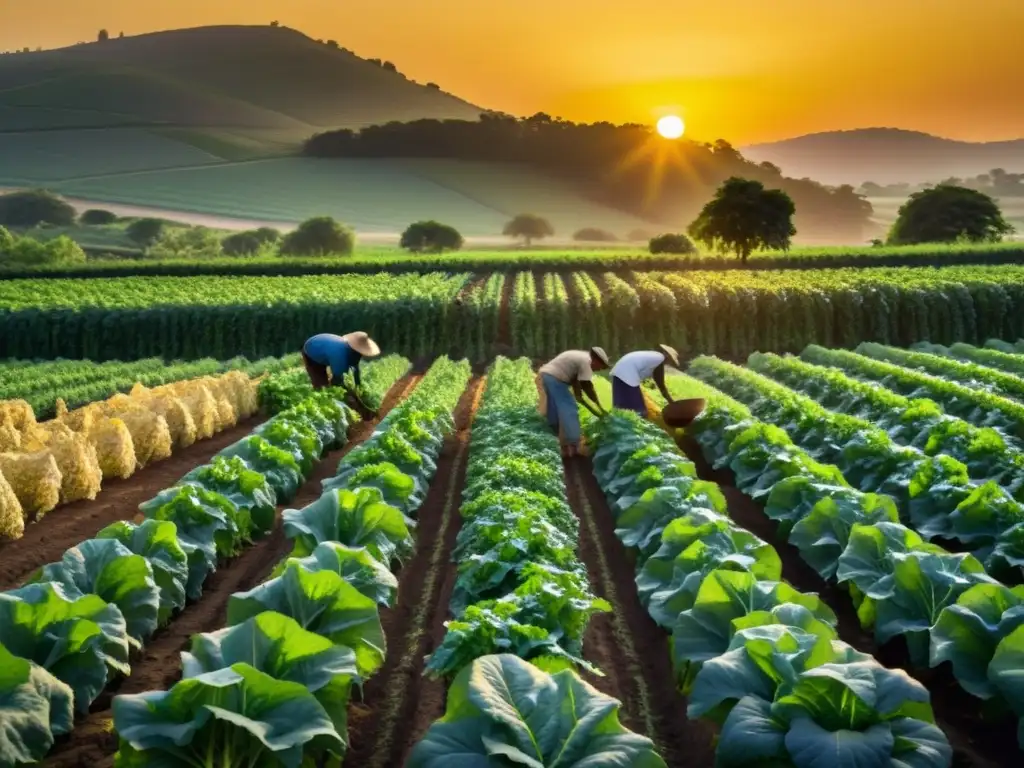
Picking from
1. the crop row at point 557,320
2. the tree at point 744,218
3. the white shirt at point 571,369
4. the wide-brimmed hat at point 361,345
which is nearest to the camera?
the white shirt at point 571,369

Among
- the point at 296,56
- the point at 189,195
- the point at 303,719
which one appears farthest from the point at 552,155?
the point at 303,719

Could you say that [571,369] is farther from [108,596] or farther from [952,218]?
[952,218]

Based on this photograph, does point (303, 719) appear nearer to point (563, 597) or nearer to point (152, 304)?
point (563, 597)

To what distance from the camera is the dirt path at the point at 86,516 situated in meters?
10.5

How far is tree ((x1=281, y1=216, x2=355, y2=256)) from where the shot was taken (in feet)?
289

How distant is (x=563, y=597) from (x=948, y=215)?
75417mm

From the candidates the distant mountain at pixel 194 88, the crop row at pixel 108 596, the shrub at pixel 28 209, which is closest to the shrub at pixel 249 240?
the shrub at pixel 28 209

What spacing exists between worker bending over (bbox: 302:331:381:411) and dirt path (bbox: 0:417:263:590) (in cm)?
224

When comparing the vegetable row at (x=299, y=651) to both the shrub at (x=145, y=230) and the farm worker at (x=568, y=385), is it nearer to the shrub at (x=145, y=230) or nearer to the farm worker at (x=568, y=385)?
the farm worker at (x=568, y=385)

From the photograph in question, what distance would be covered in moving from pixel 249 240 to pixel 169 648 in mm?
98264

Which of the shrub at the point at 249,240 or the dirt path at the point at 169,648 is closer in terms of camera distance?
the dirt path at the point at 169,648

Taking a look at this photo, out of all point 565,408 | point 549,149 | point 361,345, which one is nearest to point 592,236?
point 549,149

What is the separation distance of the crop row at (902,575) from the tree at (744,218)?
47.5 meters

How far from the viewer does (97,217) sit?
372 ft
